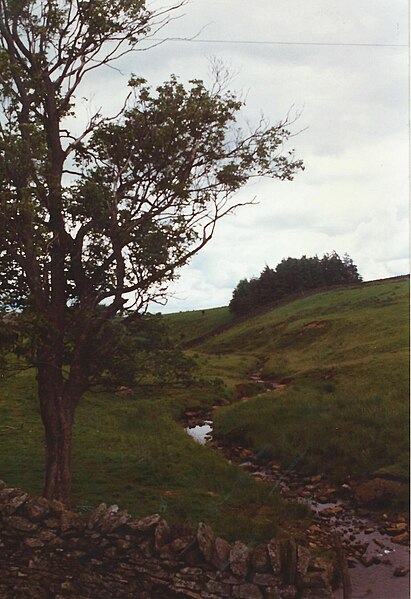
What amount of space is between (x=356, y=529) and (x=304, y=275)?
2473 inches

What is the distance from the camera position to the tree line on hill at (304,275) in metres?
77.0

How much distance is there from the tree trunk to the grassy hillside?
4636 millimetres

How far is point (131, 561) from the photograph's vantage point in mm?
11312

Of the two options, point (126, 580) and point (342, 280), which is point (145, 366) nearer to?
point (126, 580)

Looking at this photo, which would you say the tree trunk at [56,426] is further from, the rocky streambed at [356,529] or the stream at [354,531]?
the stream at [354,531]

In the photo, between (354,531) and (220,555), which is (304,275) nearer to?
(354,531)

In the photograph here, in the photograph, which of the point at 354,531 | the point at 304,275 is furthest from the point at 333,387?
the point at 304,275

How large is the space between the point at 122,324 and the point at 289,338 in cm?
4217

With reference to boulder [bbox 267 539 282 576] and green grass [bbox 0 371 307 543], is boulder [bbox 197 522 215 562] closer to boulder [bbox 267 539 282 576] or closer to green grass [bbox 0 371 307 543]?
boulder [bbox 267 539 282 576]

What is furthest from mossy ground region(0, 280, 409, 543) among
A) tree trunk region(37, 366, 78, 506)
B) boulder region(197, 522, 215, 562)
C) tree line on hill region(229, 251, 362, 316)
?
tree line on hill region(229, 251, 362, 316)

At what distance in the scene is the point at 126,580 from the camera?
444 inches

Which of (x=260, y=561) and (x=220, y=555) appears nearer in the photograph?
(x=260, y=561)

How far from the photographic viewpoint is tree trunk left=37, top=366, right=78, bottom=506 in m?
16.0

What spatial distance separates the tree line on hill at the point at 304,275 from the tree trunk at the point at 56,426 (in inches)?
2415
